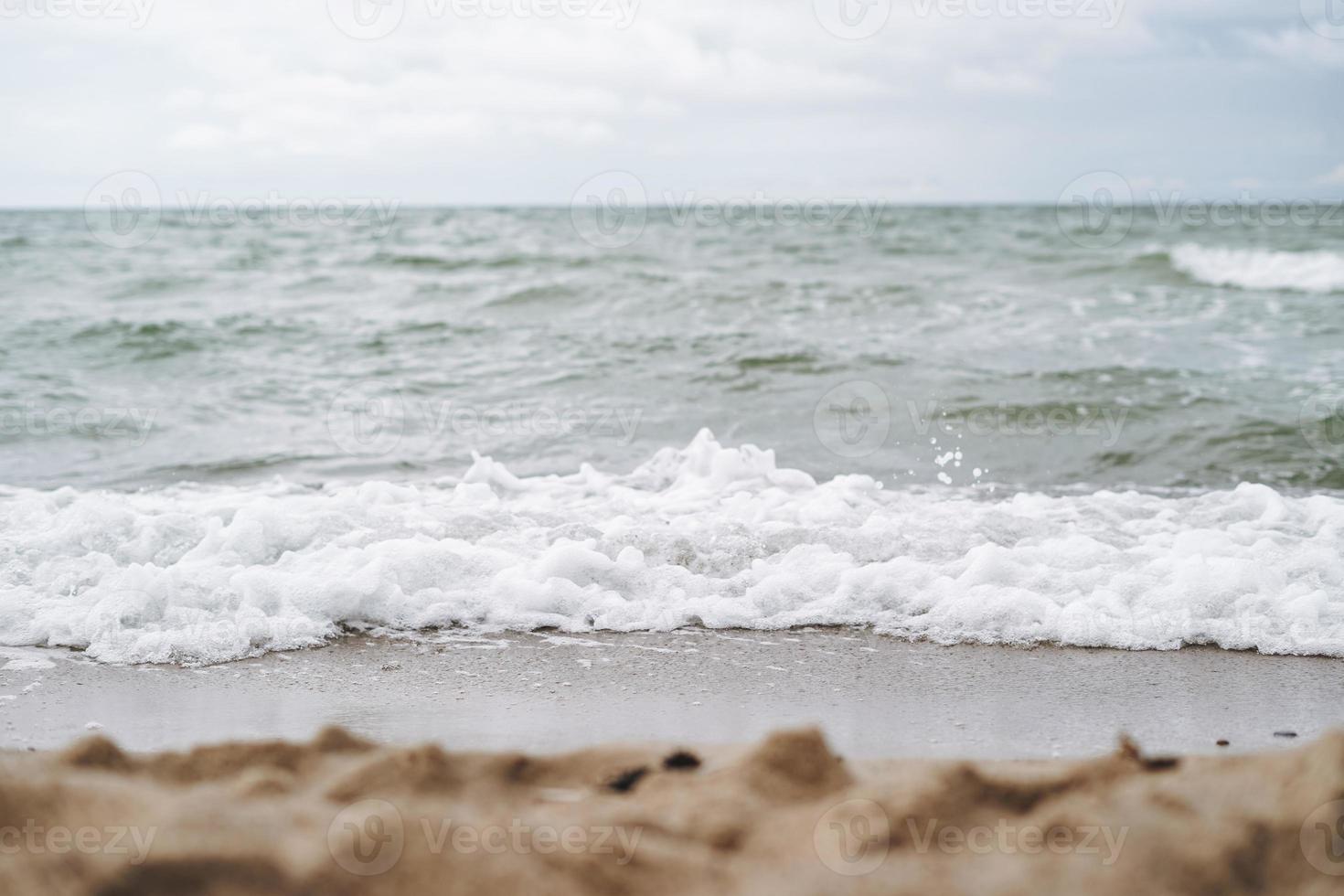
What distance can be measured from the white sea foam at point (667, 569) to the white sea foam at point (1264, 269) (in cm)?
1196

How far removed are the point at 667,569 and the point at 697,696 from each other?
1.12 meters

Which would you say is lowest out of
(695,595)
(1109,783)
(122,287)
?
(695,595)

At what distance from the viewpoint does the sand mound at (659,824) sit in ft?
4.96

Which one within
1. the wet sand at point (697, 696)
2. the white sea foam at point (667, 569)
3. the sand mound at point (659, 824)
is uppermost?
the sand mound at point (659, 824)

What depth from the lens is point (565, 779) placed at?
202 centimetres

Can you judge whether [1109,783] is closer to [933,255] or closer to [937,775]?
[937,775]

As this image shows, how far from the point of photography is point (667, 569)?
4406 mm

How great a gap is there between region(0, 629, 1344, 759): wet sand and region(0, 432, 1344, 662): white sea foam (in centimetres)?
16

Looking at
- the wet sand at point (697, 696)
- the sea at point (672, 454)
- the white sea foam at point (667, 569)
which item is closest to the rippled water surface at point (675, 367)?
the sea at point (672, 454)

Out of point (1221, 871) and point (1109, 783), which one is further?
point (1109, 783)

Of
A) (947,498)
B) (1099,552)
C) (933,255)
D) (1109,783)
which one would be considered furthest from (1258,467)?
(933,255)

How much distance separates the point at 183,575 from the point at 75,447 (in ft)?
12.5

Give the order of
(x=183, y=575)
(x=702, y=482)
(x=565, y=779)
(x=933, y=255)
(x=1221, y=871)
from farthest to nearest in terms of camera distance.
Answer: (x=933, y=255) < (x=702, y=482) < (x=183, y=575) < (x=565, y=779) < (x=1221, y=871)

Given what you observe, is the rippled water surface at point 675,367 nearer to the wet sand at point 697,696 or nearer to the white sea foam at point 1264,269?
the white sea foam at point 1264,269
